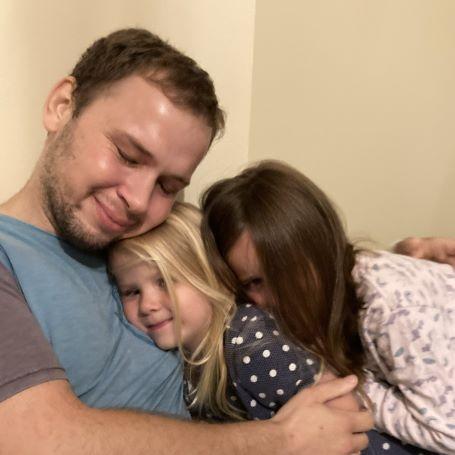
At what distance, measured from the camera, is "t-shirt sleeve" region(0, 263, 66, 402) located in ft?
2.34

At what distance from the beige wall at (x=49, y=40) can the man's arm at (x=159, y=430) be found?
61cm

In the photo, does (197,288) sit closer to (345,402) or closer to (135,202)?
(135,202)

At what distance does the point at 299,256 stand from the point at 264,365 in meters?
0.22

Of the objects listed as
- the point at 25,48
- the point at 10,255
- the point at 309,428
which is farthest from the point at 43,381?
the point at 25,48

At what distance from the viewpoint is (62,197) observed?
3.18 ft

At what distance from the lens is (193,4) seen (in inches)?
54.9

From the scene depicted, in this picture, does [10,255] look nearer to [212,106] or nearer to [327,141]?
[212,106]

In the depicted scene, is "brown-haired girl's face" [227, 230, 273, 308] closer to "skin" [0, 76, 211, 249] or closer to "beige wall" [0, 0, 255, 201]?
"skin" [0, 76, 211, 249]

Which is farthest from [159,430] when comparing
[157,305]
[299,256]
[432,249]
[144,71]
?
[432,249]

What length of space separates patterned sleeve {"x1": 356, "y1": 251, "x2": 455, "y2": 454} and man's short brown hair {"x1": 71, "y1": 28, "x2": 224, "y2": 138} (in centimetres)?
46

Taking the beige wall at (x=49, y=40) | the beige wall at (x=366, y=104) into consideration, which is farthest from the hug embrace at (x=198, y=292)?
the beige wall at (x=366, y=104)

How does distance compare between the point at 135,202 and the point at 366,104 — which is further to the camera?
the point at 366,104

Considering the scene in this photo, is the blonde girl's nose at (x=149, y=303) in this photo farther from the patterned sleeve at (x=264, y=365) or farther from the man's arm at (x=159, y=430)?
the man's arm at (x=159, y=430)

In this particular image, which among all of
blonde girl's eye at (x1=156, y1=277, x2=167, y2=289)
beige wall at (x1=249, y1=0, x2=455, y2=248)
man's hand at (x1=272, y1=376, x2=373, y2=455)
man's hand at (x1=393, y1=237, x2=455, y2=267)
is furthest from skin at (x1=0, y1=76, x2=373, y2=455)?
beige wall at (x1=249, y1=0, x2=455, y2=248)
